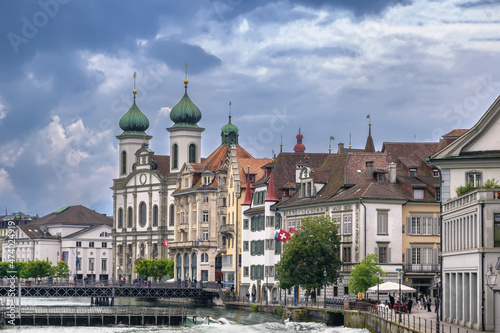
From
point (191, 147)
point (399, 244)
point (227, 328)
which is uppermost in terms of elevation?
point (191, 147)

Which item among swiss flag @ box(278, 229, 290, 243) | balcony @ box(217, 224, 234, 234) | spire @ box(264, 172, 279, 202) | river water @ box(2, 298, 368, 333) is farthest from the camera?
balcony @ box(217, 224, 234, 234)

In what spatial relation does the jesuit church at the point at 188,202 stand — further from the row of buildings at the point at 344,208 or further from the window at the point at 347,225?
the window at the point at 347,225

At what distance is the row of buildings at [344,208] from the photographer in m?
63.8

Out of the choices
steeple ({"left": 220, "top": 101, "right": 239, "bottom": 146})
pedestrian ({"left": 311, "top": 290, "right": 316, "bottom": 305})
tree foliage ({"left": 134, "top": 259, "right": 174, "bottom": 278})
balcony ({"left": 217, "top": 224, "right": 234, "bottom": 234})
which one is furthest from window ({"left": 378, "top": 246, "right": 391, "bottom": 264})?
steeple ({"left": 220, "top": 101, "right": 239, "bottom": 146})

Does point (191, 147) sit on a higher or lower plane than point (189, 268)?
higher

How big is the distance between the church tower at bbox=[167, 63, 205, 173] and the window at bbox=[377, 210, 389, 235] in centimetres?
9900

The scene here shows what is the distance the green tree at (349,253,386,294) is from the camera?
89.8 metres

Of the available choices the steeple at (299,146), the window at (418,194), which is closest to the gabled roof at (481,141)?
the window at (418,194)

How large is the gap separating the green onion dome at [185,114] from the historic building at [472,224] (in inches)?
4930

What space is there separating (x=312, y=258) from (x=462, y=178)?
26827 millimetres

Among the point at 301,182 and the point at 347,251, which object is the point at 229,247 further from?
the point at 347,251

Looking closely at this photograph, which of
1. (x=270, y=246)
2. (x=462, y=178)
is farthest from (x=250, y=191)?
(x=462, y=178)

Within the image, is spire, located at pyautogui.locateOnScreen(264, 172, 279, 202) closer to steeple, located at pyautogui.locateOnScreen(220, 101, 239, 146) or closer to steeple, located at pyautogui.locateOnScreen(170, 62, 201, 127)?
steeple, located at pyautogui.locateOnScreen(220, 101, 239, 146)

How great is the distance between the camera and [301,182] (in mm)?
108938
